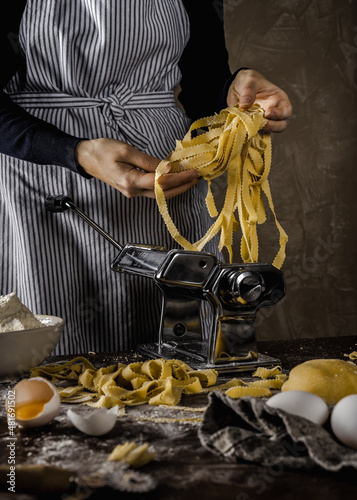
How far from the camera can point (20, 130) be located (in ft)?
4.58

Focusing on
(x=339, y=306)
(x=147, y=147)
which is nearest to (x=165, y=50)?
(x=147, y=147)

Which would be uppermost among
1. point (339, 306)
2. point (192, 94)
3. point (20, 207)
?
point (192, 94)

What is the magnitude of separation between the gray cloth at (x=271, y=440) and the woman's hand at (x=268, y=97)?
30.1 inches

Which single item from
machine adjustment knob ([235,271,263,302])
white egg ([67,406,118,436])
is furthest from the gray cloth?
machine adjustment knob ([235,271,263,302])

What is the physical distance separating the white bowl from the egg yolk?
0.22m

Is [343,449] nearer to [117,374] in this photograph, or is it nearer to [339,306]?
[117,374]

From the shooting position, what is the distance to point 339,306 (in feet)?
9.30

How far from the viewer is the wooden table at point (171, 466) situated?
0.66 metres

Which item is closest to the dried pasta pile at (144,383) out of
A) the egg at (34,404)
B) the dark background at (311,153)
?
the egg at (34,404)

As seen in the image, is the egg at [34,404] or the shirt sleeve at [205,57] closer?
the egg at [34,404]

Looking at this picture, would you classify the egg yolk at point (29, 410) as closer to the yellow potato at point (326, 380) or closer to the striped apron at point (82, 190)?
the yellow potato at point (326, 380)

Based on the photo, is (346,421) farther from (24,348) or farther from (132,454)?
(24,348)

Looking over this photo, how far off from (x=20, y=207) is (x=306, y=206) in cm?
156

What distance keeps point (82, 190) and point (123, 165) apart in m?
0.24
